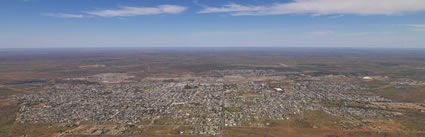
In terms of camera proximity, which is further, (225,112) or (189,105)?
(189,105)

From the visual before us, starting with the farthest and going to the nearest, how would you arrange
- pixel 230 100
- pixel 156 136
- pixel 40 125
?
pixel 230 100
pixel 40 125
pixel 156 136

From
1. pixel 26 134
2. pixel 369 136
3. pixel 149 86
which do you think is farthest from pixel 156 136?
pixel 149 86

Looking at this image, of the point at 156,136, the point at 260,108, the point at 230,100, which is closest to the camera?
the point at 156,136

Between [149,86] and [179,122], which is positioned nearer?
[179,122]

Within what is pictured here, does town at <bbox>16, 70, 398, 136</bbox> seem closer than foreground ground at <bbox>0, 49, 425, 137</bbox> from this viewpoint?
No

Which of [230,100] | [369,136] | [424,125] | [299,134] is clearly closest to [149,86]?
[230,100]

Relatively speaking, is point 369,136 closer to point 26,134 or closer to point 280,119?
point 280,119

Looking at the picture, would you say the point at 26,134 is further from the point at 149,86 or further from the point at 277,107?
the point at 277,107

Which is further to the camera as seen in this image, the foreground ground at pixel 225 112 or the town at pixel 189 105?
the town at pixel 189 105

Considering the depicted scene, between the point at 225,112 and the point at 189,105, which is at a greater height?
the point at 189,105
